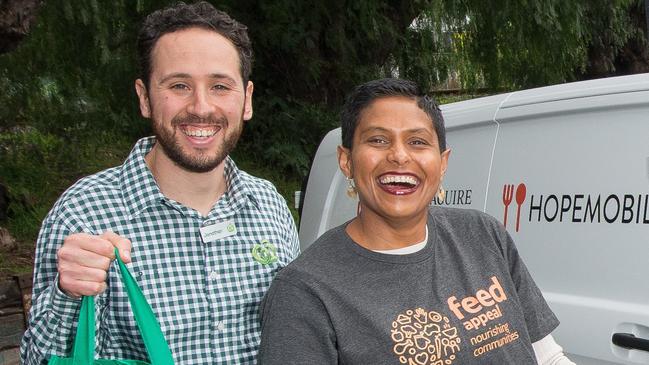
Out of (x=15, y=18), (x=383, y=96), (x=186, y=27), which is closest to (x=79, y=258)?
(x=186, y=27)

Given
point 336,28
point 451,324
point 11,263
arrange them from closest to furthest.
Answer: point 451,324, point 11,263, point 336,28

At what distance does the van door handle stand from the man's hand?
6.15 feet

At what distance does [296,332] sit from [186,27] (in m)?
0.78

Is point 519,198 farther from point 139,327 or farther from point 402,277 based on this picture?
point 139,327

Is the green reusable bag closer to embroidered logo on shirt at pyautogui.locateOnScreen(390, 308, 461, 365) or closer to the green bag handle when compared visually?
the green bag handle

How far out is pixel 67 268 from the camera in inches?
69.3

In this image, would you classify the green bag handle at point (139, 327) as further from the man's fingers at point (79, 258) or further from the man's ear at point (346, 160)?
the man's ear at point (346, 160)

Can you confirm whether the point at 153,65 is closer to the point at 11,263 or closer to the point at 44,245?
the point at 44,245

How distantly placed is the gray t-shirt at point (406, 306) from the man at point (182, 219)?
0.22m

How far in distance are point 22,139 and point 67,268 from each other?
7.67 m

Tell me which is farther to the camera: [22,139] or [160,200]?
[22,139]

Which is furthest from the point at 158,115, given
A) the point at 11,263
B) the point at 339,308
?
the point at 11,263

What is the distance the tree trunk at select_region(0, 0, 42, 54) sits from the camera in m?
6.02

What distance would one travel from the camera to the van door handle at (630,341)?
293 centimetres
